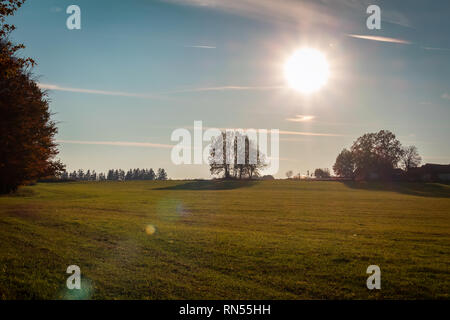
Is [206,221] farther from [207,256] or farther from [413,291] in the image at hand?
[413,291]

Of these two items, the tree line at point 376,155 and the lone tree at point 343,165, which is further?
the lone tree at point 343,165

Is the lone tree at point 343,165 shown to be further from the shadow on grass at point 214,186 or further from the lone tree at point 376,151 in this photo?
the shadow on grass at point 214,186

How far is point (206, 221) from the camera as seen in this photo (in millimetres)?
25797

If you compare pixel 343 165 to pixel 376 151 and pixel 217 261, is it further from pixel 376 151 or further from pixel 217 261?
pixel 217 261

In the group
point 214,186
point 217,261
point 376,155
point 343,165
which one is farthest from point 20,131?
point 343,165

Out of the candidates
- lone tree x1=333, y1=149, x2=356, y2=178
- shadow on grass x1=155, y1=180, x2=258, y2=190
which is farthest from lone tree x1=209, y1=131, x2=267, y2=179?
lone tree x1=333, y1=149, x2=356, y2=178

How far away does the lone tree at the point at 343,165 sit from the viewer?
7156 inches

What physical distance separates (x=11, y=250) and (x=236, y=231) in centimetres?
1210

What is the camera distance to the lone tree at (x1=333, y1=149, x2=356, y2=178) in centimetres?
18175

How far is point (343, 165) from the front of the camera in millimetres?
186500

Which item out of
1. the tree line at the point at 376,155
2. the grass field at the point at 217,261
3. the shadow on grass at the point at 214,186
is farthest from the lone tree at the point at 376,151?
the grass field at the point at 217,261

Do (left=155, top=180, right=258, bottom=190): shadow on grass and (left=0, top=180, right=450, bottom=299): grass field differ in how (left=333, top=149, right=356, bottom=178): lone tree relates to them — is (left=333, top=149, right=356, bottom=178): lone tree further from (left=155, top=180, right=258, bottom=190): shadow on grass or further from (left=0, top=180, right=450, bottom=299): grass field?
(left=0, top=180, right=450, bottom=299): grass field
